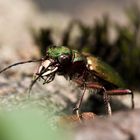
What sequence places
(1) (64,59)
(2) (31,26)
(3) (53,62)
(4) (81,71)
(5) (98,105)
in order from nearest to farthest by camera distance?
(3) (53,62), (1) (64,59), (4) (81,71), (5) (98,105), (2) (31,26)

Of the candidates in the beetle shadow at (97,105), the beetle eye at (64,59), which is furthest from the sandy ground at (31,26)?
the beetle eye at (64,59)

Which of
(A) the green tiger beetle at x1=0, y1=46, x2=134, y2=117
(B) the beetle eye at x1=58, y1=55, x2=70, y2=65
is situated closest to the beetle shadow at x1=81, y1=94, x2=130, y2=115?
(A) the green tiger beetle at x1=0, y1=46, x2=134, y2=117

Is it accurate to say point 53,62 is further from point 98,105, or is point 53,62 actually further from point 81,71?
point 98,105

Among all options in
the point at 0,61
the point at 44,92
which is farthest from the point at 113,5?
the point at 44,92

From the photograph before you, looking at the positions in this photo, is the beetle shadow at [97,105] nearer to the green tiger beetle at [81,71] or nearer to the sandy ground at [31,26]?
the sandy ground at [31,26]

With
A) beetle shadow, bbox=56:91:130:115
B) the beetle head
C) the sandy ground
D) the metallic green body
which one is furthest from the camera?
beetle shadow, bbox=56:91:130:115

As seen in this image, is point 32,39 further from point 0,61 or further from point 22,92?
point 22,92

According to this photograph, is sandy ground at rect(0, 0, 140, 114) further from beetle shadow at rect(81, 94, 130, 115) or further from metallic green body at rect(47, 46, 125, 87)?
metallic green body at rect(47, 46, 125, 87)

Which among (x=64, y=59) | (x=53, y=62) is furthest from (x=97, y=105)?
(x=53, y=62)
